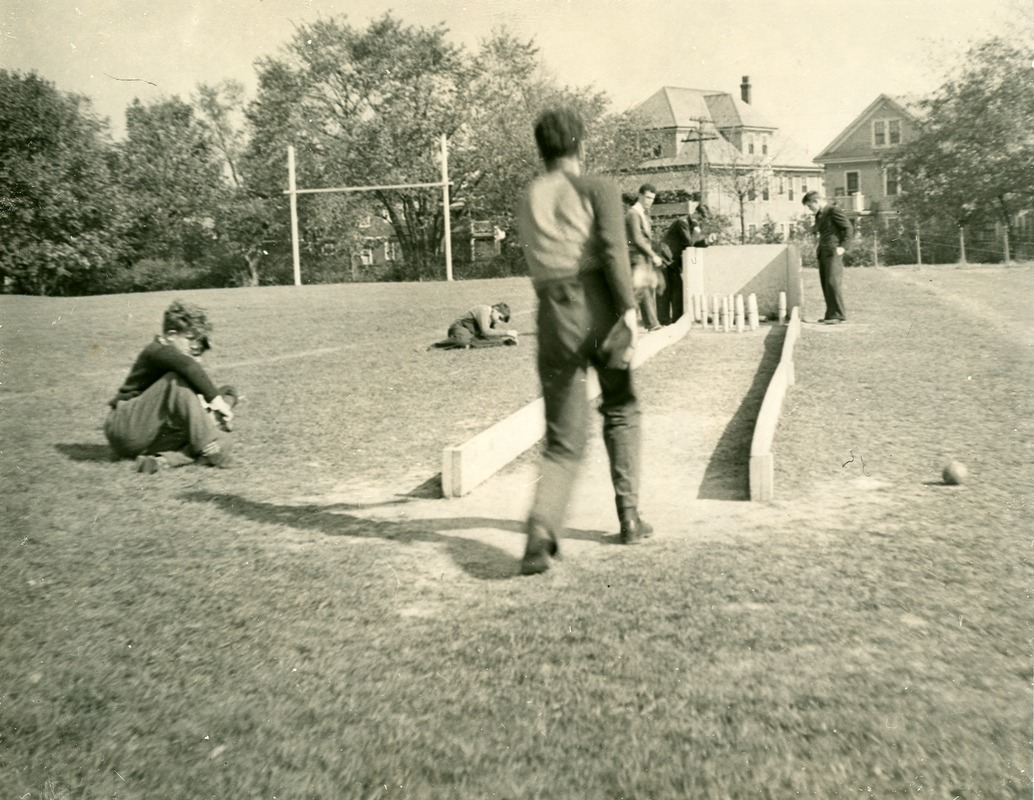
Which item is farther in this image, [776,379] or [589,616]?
[776,379]

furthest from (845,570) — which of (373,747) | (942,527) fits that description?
(373,747)

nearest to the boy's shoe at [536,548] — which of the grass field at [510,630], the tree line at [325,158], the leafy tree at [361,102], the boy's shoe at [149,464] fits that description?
the grass field at [510,630]

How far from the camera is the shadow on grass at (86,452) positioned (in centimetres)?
808

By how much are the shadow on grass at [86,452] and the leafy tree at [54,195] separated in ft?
19.5

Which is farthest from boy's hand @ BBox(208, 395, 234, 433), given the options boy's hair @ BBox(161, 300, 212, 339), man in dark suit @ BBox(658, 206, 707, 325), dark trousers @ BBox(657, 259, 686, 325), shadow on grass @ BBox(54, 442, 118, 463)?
dark trousers @ BBox(657, 259, 686, 325)

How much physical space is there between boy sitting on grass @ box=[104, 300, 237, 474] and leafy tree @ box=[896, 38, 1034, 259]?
1852 cm

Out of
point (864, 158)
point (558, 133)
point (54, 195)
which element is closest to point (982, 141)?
point (54, 195)

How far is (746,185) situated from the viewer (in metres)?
63.7

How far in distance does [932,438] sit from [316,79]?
106 ft

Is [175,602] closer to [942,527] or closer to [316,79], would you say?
[942,527]

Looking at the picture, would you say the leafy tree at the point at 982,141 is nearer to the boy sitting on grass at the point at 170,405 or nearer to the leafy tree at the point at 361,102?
the leafy tree at the point at 361,102

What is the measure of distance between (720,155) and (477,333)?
5351cm

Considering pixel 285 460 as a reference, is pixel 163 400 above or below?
above

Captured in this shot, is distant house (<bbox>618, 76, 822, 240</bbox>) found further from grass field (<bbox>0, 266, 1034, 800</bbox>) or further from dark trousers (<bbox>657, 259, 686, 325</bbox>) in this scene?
grass field (<bbox>0, 266, 1034, 800</bbox>)
